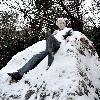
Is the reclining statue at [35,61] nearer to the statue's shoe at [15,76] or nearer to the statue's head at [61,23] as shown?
the statue's shoe at [15,76]

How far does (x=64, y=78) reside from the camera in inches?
229

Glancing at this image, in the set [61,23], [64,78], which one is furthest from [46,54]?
[64,78]

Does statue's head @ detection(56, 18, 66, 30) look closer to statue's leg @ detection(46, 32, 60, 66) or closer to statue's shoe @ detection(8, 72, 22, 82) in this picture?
statue's leg @ detection(46, 32, 60, 66)

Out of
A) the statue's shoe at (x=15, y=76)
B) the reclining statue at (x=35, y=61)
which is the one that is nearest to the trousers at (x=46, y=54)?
the reclining statue at (x=35, y=61)

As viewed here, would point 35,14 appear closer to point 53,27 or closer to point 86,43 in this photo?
point 53,27

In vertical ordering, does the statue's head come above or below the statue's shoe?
above

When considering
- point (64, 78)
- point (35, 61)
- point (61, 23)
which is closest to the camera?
point (64, 78)

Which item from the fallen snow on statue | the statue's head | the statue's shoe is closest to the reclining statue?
the statue's shoe

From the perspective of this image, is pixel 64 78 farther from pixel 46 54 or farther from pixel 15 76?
pixel 15 76

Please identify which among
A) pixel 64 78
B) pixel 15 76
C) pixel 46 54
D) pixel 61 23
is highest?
pixel 61 23

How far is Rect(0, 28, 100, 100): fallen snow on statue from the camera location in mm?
5512

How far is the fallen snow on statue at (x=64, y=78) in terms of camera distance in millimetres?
5512

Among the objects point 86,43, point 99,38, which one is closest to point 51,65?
point 86,43

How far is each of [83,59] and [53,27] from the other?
31.7ft
